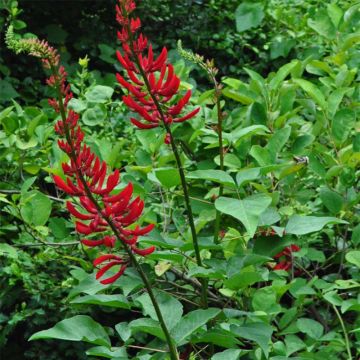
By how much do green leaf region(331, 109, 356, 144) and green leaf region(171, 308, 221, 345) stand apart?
3.08 feet

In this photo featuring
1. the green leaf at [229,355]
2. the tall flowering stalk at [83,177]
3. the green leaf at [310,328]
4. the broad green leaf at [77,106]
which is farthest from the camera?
the broad green leaf at [77,106]

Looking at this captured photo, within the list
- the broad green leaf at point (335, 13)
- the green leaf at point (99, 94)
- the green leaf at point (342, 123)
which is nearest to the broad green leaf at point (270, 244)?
the green leaf at point (342, 123)

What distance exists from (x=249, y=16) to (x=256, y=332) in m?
3.61

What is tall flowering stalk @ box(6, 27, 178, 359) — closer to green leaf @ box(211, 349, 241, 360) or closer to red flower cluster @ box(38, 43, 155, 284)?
red flower cluster @ box(38, 43, 155, 284)

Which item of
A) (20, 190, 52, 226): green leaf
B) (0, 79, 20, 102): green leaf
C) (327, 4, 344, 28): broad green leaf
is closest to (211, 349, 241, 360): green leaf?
(20, 190, 52, 226): green leaf

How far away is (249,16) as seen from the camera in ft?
16.5

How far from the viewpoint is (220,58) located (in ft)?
18.2

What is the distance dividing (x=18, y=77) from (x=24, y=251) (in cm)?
293

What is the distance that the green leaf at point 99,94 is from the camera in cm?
284

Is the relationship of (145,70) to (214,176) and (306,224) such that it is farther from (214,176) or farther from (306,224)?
(306,224)

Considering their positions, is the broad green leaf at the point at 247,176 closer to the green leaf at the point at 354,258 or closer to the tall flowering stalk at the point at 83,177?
the tall flowering stalk at the point at 83,177

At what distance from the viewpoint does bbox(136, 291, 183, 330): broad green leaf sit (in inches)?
66.5

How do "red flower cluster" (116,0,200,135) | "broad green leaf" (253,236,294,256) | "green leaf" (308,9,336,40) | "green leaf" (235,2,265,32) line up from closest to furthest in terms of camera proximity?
"red flower cluster" (116,0,200,135), "broad green leaf" (253,236,294,256), "green leaf" (308,9,336,40), "green leaf" (235,2,265,32)

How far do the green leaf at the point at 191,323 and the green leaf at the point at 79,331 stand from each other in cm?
18
